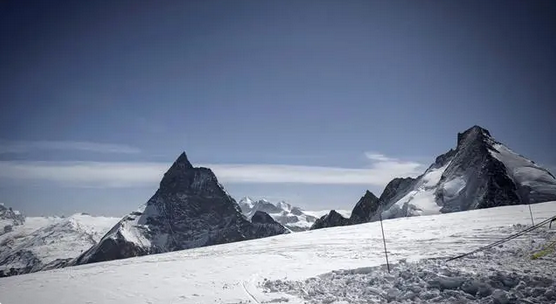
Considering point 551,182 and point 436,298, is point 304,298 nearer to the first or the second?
point 436,298

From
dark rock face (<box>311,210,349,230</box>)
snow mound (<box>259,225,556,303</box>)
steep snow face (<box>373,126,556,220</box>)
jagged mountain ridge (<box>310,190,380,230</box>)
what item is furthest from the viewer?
dark rock face (<box>311,210,349,230</box>)

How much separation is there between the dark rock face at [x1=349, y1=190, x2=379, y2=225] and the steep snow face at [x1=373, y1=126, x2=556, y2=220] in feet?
146

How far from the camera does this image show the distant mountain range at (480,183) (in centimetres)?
8169

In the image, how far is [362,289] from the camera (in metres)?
11.9

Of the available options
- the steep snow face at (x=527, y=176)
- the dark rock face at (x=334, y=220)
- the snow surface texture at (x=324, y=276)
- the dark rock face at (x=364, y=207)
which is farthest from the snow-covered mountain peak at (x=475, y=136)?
the snow surface texture at (x=324, y=276)

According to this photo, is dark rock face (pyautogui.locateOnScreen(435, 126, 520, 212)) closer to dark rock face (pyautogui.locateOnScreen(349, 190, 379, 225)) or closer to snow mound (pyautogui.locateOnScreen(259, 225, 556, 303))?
dark rock face (pyautogui.locateOnScreen(349, 190, 379, 225))

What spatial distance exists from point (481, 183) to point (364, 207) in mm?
70737

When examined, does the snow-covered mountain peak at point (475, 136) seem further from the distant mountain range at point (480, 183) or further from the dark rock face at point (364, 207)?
the dark rock face at point (364, 207)

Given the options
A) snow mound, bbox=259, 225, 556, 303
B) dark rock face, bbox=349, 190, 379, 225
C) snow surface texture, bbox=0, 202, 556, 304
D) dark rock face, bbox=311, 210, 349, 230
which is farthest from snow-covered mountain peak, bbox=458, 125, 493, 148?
snow mound, bbox=259, 225, 556, 303

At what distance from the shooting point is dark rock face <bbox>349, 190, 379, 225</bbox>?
150125mm

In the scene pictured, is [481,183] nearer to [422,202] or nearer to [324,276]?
[422,202]

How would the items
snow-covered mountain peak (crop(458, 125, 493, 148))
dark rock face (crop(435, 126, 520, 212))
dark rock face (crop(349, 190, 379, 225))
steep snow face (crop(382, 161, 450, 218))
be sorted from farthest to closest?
1. dark rock face (crop(349, 190, 379, 225))
2. snow-covered mountain peak (crop(458, 125, 493, 148))
3. steep snow face (crop(382, 161, 450, 218))
4. dark rock face (crop(435, 126, 520, 212))

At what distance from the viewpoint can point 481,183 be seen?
88.2m

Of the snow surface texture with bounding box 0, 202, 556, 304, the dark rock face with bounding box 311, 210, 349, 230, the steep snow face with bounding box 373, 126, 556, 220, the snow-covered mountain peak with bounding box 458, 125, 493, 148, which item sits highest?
the snow-covered mountain peak with bounding box 458, 125, 493, 148
